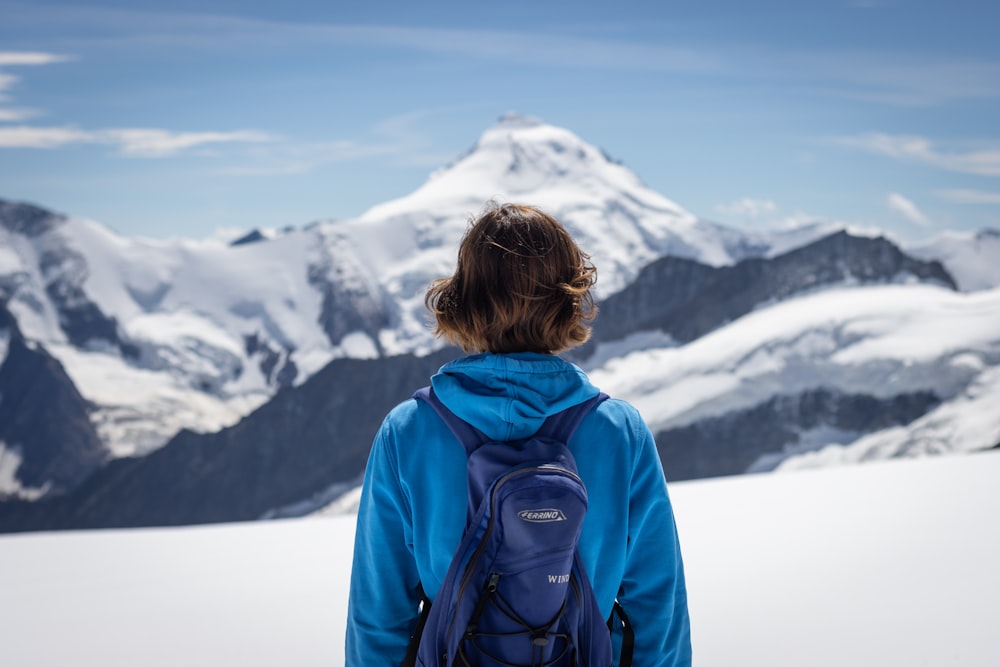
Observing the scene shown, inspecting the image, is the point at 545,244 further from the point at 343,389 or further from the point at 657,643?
the point at 343,389

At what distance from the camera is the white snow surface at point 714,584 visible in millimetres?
4207

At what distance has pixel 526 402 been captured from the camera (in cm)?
190

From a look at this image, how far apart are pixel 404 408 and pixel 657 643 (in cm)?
86

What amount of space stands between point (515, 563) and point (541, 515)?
5.1 inches

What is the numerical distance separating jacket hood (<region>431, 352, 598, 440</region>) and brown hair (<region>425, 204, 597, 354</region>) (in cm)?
6

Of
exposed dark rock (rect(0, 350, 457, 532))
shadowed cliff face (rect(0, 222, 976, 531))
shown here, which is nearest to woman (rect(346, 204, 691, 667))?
shadowed cliff face (rect(0, 222, 976, 531))

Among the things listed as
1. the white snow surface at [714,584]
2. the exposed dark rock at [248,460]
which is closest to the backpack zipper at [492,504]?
the white snow surface at [714,584]

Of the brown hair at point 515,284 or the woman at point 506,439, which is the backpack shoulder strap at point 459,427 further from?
the brown hair at point 515,284

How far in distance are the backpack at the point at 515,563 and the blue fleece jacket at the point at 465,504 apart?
6 cm

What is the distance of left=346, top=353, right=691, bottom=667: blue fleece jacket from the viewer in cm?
192

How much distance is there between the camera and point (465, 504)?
1.92 metres

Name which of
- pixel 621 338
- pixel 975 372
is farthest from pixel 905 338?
pixel 621 338

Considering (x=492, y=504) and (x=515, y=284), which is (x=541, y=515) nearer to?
(x=492, y=504)

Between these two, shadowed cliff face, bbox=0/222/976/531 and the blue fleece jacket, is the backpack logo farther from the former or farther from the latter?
shadowed cliff face, bbox=0/222/976/531
